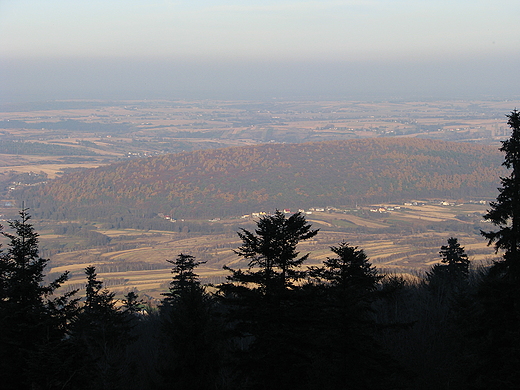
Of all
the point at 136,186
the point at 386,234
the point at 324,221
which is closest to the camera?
the point at 386,234

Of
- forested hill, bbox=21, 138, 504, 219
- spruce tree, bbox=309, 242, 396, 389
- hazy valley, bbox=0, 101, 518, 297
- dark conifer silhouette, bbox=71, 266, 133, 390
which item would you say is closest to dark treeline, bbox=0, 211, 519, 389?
spruce tree, bbox=309, 242, 396, 389

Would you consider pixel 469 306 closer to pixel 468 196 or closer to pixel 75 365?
pixel 75 365

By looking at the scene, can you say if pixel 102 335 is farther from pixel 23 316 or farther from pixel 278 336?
pixel 278 336

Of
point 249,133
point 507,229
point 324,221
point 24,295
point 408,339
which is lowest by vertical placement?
point 408,339

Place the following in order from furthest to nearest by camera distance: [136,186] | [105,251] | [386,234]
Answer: [136,186] → [386,234] → [105,251]

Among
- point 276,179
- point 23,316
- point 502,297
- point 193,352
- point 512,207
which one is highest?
point 276,179

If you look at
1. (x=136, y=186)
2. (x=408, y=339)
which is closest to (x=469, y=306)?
(x=408, y=339)

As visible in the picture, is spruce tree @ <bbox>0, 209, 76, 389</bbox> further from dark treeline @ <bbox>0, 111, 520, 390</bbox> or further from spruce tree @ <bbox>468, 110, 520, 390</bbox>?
spruce tree @ <bbox>468, 110, 520, 390</bbox>

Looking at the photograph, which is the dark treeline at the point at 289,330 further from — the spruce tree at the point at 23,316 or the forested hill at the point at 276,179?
the forested hill at the point at 276,179

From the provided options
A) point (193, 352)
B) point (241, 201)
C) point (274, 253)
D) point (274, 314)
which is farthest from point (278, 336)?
point (241, 201)
